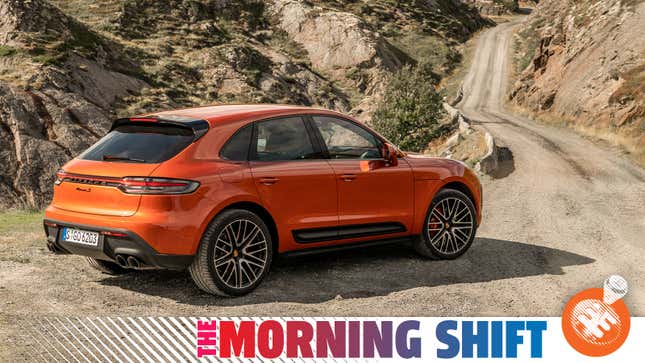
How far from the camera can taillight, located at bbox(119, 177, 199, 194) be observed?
19.6 feet

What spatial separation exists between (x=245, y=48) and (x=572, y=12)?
20099 mm

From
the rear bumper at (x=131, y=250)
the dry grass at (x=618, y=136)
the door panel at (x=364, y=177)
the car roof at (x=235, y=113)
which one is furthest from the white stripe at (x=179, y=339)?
the dry grass at (x=618, y=136)

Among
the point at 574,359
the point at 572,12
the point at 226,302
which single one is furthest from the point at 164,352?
the point at 572,12

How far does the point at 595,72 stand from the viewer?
2983 cm

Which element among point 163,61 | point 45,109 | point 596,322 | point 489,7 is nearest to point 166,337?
point 596,322

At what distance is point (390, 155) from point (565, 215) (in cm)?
601

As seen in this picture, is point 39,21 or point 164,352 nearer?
point 164,352

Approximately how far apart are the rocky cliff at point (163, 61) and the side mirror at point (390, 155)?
1689 cm

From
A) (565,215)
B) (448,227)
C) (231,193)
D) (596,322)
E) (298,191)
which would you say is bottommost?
(565,215)

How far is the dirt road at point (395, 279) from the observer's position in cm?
618

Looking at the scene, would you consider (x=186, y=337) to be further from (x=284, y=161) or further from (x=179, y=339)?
(x=284, y=161)

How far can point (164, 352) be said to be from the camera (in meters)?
4.94

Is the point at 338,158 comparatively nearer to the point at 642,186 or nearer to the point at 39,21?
the point at 642,186

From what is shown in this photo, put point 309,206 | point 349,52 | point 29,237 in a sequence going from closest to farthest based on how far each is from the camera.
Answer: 1. point 309,206
2. point 29,237
3. point 349,52
